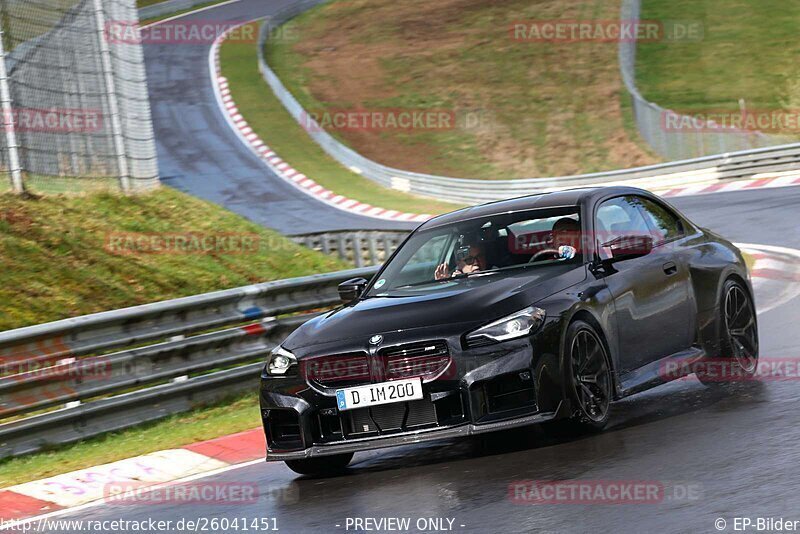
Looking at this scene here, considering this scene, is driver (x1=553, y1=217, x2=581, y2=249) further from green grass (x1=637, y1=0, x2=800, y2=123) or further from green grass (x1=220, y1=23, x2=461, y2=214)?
green grass (x1=637, y1=0, x2=800, y2=123)

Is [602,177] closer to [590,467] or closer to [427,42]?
[427,42]

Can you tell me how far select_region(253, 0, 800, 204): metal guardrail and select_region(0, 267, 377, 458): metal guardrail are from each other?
62.0 feet

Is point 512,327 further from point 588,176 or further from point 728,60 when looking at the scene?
point 728,60

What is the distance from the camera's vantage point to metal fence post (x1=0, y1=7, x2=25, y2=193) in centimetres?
1253

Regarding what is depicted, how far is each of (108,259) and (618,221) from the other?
6.52 m

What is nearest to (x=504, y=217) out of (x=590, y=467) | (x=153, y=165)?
(x=590, y=467)

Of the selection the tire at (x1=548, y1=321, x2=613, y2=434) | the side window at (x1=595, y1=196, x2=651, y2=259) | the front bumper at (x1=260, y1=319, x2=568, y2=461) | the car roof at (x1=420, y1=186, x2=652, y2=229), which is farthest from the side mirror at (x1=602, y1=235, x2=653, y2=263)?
the front bumper at (x1=260, y1=319, x2=568, y2=461)

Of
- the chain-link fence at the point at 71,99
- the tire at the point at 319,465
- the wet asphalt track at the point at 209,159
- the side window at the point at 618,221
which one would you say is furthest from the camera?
the wet asphalt track at the point at 209,159

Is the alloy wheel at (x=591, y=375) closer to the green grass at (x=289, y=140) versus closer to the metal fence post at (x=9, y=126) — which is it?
the metal fence post at (x=9, y=126)

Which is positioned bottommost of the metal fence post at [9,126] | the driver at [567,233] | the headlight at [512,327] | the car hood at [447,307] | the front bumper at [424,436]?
the front bumper at [424,436]

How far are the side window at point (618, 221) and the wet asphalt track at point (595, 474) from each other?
116cm

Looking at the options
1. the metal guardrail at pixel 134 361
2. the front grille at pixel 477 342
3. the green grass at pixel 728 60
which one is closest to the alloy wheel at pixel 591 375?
the front grille at pixel 477 342

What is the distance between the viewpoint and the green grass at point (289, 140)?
33.2 m

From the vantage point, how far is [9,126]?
12.8 metres
